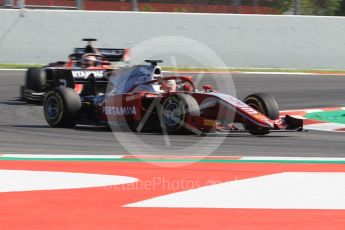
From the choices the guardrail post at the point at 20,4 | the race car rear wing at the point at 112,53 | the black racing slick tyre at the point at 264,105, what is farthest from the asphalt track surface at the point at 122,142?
the guardrail post at the point at 20,4

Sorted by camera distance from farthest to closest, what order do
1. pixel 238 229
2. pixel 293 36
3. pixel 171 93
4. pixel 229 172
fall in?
pixel 293 36 < pixel 171 93 < pixel 229 172 < pixel 238 229

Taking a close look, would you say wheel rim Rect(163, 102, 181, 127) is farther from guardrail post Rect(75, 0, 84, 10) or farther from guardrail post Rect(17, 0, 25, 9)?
guardrail post Rect(17, 0, 25, 9)

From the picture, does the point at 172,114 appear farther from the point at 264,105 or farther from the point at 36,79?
the point at 36,79

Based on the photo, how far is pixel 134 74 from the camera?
35.0ft

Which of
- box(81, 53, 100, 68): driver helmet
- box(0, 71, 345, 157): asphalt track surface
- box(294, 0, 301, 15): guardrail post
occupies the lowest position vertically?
box(0, 71, 345, 157): asphalt track surface

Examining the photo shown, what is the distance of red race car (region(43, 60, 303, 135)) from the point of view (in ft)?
32.2

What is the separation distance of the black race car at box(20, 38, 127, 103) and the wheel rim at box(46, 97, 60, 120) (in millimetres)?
979

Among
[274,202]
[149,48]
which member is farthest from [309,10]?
[274,202]

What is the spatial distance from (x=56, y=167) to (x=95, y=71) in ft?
15.7

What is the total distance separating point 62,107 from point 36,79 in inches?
100

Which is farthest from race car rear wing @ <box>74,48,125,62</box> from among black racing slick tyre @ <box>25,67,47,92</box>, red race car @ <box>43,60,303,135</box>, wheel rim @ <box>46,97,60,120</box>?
wheel rim @ <box>46,97,60,120</box>

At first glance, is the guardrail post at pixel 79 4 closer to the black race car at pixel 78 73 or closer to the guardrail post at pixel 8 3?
the guardrail post at pixel 8 3

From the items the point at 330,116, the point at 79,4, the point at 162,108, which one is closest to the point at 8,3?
the point at 79,4

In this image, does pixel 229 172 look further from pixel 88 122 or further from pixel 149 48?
pixel 149 48
